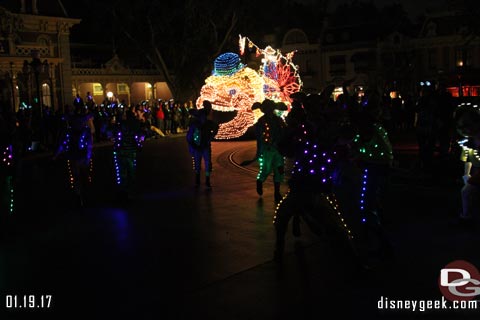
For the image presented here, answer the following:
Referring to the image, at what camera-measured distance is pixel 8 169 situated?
8.62 m

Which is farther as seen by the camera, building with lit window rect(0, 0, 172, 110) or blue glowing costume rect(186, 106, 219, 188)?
building with lit window rect(0, 0, 172, 110)

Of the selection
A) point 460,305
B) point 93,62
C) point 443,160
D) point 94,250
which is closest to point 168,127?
point 93,62

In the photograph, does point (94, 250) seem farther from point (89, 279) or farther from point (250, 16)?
point (250, 16)

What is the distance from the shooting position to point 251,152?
19828mm

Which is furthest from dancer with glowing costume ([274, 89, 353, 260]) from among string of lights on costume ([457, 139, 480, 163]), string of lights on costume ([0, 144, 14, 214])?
string of lights on costume ([0, 144, 14, 214])

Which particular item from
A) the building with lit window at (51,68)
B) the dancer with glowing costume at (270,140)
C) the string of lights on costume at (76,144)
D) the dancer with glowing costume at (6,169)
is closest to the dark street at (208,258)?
the dancer with glowing costume at (6,169)

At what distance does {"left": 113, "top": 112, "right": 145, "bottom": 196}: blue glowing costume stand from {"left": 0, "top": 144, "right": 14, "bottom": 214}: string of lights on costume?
2.28m

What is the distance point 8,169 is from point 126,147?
2446 millimetres

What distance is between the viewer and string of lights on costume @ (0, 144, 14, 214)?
854cm

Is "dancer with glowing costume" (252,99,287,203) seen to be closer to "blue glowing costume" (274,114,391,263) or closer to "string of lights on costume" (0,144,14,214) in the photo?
"blue glowing costume" (274,114,391,263)

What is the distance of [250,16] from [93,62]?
12.9 metres

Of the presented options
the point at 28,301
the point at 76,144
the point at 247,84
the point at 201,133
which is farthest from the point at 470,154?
the point at 247,84

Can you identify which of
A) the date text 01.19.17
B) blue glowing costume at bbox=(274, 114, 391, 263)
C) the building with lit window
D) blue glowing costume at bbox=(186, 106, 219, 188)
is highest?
the building with lit window

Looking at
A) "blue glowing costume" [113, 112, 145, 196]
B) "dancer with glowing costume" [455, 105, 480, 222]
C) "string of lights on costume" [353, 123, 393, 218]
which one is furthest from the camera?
"blue glowing costume" [113, 112, 145, 196]
